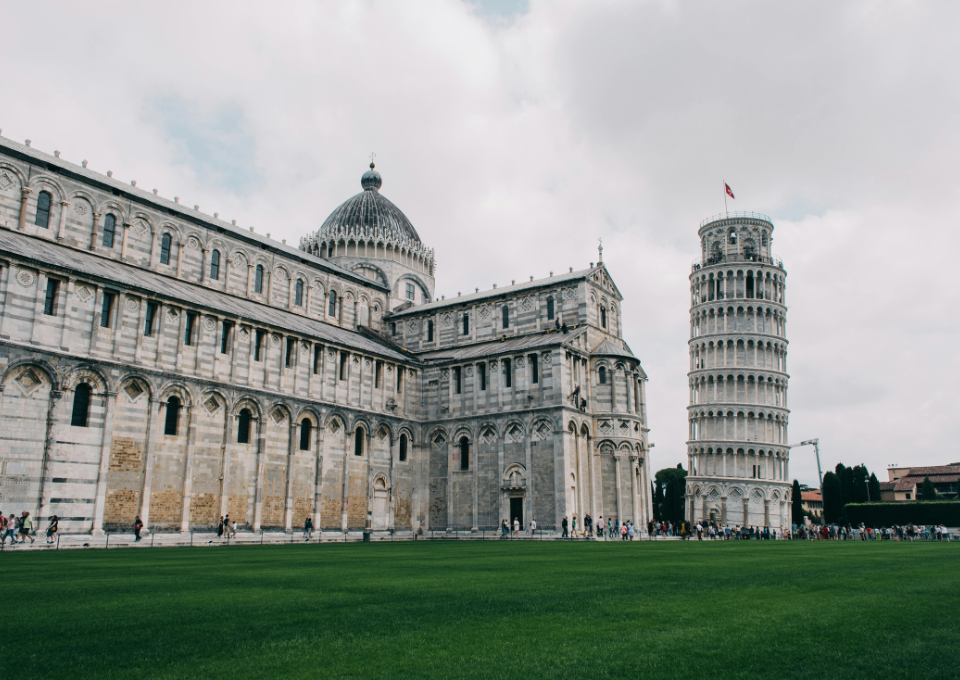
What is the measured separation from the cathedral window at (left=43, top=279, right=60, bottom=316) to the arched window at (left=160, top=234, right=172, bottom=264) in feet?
36.1

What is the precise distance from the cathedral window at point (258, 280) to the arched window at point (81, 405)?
16.8 m

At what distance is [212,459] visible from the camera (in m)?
36.4

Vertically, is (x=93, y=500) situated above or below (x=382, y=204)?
below

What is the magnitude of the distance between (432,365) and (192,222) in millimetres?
17986

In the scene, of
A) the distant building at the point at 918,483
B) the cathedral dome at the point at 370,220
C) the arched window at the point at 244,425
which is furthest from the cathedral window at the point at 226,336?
the distant building at the point at 918,483

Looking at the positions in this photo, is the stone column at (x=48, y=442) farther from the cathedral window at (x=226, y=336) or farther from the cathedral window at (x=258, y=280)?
the cathedral window at (x=258, y=280)

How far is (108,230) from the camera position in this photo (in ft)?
131

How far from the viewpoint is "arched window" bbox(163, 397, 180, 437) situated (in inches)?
1374

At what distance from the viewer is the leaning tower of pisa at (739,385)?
71625 millimetres

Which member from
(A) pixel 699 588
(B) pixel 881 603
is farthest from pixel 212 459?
(B) pixel 881 603

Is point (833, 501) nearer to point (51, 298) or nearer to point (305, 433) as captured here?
point (305, 433)

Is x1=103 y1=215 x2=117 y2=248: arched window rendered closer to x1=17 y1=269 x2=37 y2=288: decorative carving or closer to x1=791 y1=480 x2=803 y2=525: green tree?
x1=17 y1=269 x2=37 y2=288: decorative carving

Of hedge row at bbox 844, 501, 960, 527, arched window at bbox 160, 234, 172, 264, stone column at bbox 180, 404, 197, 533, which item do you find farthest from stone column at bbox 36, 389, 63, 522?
hedge row at bbox 844, 501, 960, 527

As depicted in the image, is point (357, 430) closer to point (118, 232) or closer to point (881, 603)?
point (118, 232)
